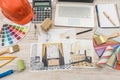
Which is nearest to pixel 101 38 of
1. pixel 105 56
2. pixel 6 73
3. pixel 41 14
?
pixel 105 56

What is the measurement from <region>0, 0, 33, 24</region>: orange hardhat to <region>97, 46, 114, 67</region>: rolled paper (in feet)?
1.06

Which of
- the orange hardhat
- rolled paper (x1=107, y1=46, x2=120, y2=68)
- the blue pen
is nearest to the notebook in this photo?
rolled paper (x1=107, y1=46, x2=120, y2=68)

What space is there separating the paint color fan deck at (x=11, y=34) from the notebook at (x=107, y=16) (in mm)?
325

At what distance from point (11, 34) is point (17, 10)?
17 centimetres

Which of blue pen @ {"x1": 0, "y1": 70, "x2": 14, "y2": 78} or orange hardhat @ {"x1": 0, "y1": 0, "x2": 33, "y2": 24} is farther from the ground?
orange hardhat @ {"x1": 0, "y1": 0, "x2": 33, "y2": 24}

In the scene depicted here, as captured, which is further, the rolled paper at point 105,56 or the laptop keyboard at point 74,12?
the laptop keyboard at point 74,12

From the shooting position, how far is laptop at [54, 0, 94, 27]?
1.03 metres

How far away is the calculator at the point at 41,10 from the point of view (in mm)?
1022

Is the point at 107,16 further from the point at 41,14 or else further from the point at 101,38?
the point at 41,14

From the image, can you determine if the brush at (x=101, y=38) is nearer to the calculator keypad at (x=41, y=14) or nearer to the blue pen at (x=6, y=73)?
the calculator keypad at (x=41, y=14)

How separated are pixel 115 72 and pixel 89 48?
0.14 meters

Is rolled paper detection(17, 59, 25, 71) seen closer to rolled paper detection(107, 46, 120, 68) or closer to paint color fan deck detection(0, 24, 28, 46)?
paint color fan deck detection(0, 24, 28, 46)

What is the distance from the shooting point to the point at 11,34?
3.25 feet

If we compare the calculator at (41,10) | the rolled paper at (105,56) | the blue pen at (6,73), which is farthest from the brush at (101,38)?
the blue pen at (6,73)
